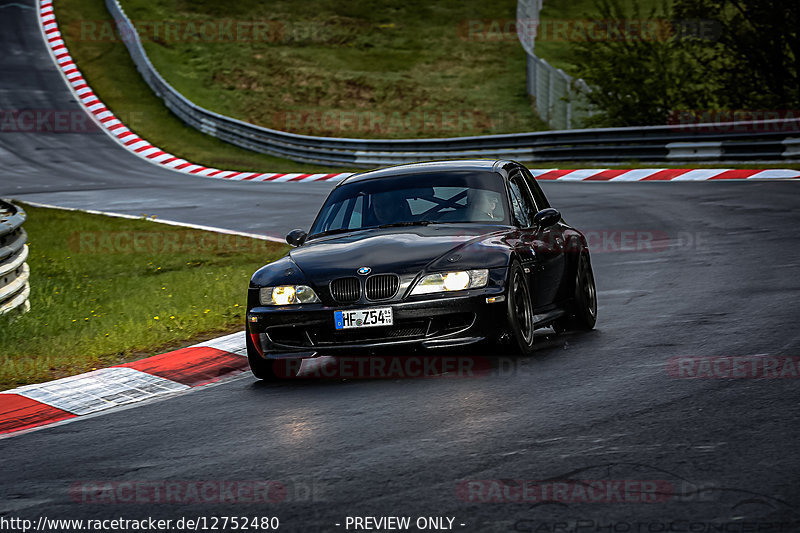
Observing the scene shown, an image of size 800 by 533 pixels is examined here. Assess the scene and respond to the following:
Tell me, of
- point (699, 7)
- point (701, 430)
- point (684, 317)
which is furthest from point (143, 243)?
point (699, 7)

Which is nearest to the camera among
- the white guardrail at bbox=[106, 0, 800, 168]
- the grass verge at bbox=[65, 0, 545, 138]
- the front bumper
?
the front bumper

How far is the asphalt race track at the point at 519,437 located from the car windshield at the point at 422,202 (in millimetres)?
1151

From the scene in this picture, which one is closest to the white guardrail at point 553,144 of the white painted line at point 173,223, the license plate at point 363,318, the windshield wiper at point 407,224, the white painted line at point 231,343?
the white painted line at point 173,223

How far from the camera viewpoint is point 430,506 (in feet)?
14.9

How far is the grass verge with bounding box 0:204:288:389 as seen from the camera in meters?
9.36

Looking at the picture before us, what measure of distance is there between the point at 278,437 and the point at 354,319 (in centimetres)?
156

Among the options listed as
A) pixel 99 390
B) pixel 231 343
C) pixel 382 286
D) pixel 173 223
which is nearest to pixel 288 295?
pixel 382 286

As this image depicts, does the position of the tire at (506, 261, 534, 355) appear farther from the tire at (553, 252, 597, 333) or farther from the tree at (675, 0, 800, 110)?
the tree at (675, 0, 800, 110)

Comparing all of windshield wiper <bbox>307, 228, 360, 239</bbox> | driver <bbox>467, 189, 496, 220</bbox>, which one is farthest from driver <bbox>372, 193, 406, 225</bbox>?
driver <bbox>467, 189, 496, 220</bbox>

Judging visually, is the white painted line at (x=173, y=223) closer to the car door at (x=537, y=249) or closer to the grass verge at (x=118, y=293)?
the grass verge at (x=118, y=293)

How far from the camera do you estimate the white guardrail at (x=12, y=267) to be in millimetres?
10797

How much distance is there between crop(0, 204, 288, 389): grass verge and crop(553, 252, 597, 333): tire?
2.93 metres

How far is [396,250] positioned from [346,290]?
1.58 ft

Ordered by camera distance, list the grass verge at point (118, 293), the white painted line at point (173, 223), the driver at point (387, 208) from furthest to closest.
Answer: the white painted line at point (173, 223) < the grass verge at point (118, 293) < the driver at point (387, 208)
